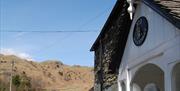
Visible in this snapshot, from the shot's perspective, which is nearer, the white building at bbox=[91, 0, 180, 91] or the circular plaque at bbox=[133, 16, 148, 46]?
the white building at bbox=[91, 0, 180, 91]

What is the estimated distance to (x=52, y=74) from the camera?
104m

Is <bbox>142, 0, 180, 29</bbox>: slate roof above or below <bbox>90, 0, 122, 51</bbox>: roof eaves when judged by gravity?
below

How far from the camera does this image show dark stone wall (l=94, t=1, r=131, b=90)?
51.8ft

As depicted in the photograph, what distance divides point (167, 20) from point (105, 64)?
11384 millimetres

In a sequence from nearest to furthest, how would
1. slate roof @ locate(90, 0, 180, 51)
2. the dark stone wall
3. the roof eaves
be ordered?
slate roof @ locate(90, 0, 180, 51)
the dark stone wall
the roof eaves

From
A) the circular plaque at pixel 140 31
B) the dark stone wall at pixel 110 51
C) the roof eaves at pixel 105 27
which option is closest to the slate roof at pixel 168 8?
the circular plaque at pixel 140 31

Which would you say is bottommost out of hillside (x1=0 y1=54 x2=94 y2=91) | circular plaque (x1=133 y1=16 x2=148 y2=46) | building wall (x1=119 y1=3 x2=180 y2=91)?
building wall (x1=119 y1=3 x2=180 y2=91)

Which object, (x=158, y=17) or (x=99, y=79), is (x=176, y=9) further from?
(x=99, y=79)

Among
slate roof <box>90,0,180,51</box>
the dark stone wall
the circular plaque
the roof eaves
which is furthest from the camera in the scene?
the roof eaves

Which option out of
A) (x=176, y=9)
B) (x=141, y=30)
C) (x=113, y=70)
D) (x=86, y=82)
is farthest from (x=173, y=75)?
(x=86, y=82)

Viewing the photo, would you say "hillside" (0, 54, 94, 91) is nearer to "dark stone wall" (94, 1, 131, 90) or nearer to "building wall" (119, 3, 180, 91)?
"dark stone wall" (94, 1, 131, 90)

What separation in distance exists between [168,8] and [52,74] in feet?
307

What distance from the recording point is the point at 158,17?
488 inches

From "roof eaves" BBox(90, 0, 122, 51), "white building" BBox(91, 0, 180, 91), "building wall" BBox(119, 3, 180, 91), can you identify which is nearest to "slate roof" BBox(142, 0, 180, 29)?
"white building" BBox(91, 0, 180, 91)
